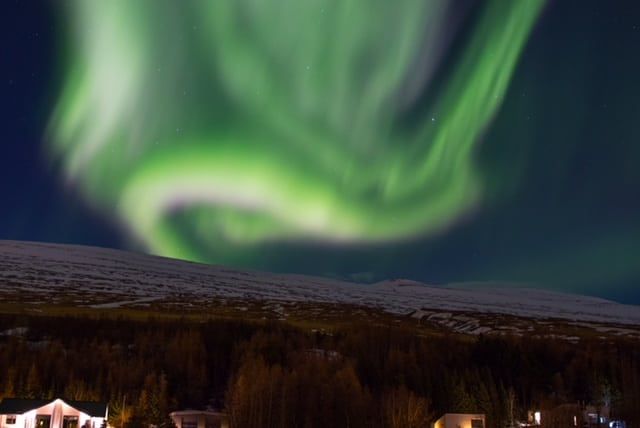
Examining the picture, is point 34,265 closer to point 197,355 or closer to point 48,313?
point 48,313

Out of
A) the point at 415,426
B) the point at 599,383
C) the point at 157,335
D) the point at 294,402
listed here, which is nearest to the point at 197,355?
the point at 157,335

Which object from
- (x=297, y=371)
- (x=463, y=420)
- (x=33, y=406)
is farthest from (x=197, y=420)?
(x=463, y=420)

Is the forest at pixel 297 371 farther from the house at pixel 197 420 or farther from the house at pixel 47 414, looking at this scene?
the house at pixel 47 414

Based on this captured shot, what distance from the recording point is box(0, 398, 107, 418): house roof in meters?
69.2

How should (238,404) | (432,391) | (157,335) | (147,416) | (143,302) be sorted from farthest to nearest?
(143,302) → (157,335) → (432,391) → (238,404) → (147,416)

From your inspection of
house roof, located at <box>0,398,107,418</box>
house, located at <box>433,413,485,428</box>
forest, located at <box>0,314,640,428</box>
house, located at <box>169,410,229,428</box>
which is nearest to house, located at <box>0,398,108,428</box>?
house roof, located at <box>0,398,107,418</box>

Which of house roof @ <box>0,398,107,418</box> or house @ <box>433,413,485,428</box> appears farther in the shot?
house @ <box>433,413,485,428</box>

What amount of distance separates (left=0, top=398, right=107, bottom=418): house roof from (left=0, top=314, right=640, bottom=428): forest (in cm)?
225

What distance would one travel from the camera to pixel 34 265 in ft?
630

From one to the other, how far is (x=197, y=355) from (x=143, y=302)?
178 feet

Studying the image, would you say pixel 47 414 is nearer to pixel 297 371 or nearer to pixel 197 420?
pixel 197 420

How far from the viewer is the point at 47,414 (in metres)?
70.8

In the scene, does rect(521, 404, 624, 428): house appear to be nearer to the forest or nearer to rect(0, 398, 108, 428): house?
the forest

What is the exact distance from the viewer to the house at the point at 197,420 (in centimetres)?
8056
